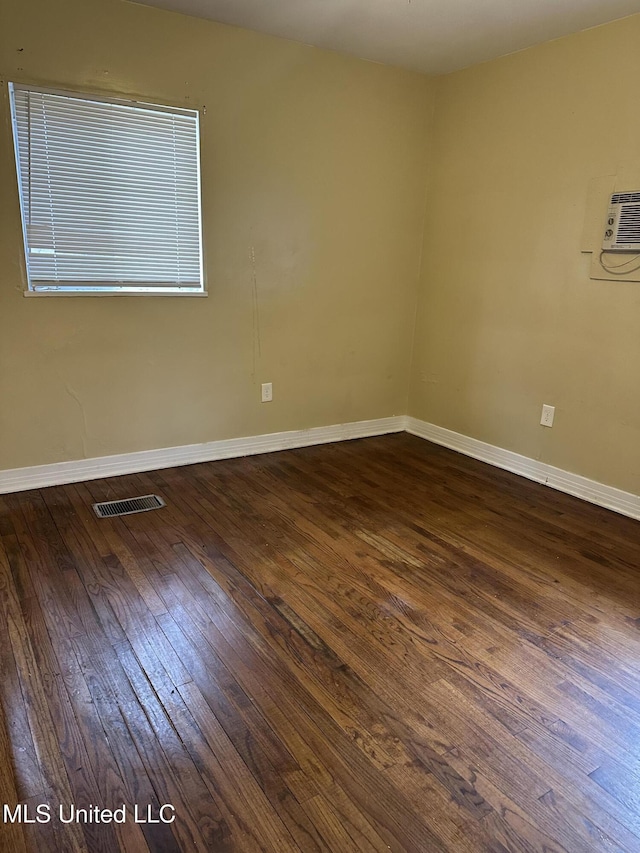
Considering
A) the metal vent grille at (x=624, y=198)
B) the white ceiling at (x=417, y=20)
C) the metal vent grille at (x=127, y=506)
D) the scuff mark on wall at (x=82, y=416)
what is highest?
the white ceiling at (x=417, y=20)

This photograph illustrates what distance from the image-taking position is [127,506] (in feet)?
9.26

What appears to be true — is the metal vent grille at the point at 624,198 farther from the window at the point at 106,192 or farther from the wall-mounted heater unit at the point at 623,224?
the window at the point at 106,192

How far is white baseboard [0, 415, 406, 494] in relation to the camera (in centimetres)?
297

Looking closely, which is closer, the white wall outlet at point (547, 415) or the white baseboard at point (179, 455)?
the white baseboard at point (179, 455)

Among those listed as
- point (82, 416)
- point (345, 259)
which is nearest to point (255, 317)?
point (345, 259)

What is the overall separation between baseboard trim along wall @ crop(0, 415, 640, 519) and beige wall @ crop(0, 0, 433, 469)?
61 millimetres

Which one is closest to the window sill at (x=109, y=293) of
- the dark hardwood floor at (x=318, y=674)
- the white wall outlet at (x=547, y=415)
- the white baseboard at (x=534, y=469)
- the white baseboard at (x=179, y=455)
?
the white baseboard at (x=179, y=455)

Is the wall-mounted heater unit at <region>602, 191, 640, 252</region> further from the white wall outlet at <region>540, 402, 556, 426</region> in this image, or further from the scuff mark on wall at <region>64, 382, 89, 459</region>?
the scuff mark on wall at <region>64, 382, 89, 459</region>

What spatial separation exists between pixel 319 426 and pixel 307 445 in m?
0.16

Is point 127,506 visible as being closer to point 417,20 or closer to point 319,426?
point 319,426

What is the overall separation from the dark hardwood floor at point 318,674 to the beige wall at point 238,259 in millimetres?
593

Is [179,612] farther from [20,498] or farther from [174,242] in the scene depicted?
[174,242]

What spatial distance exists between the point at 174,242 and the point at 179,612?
2.04 m

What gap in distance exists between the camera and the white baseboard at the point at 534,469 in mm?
2994
